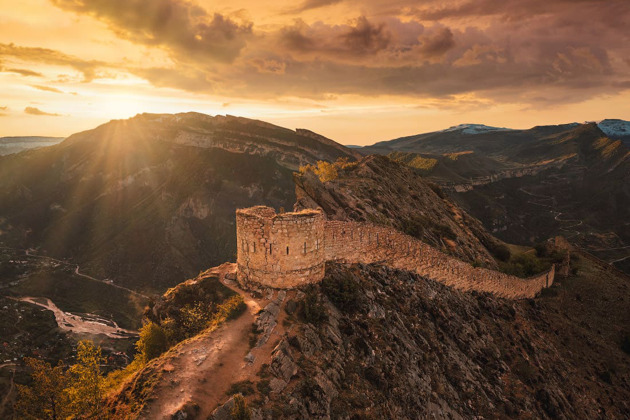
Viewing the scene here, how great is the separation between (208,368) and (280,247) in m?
7.21

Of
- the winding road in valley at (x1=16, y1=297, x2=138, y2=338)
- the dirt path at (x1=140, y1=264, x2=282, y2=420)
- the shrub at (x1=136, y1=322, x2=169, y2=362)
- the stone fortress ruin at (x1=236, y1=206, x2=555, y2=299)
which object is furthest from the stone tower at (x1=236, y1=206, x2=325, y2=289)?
the winding road in valley at (x1=16, y1=297, x2=138, y2=338)

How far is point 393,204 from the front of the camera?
176ft

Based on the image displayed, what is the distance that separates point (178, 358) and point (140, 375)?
1574mm

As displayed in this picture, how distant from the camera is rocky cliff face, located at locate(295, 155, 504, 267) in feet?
138

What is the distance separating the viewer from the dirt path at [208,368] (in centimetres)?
1334

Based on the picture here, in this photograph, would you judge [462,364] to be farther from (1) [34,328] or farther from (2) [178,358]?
(1) [34,328]

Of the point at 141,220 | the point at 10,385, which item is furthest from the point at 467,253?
the point at 141,220

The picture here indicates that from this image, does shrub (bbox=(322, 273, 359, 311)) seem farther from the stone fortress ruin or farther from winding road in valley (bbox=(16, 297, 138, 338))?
winding road in valley (bbox=(16, 297, 138, 338))

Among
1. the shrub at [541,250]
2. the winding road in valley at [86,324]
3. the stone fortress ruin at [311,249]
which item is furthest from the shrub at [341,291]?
the winding road in valley at [86,324]

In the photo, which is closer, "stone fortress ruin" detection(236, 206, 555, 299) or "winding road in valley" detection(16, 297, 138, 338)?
"stone fortress ruin" detection(236, 206, 555, 299)

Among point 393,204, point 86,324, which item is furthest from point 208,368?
point 86,324

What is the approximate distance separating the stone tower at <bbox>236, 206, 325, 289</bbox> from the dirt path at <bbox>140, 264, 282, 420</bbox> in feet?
7.76

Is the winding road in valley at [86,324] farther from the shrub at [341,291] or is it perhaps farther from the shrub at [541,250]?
the shrub at [541,250]

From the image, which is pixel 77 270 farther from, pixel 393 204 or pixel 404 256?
pixel 404 256
